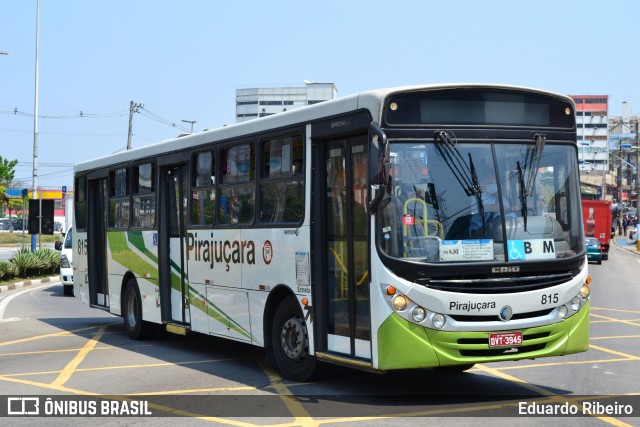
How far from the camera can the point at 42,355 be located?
1382 centimetres

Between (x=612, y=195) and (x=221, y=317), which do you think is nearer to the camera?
(x=221, y=317)

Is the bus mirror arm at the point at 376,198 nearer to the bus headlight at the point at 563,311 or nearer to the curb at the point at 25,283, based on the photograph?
the bus headlight at the point at 563,311

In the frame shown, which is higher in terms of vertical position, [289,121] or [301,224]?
[289,121]

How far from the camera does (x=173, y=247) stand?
1426 cm

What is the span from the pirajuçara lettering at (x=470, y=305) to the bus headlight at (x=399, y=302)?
417mm

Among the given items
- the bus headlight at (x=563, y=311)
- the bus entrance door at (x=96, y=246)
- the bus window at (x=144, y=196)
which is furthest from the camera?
the bus entrance door at (x=96, y=246)

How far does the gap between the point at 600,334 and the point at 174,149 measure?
7.40 metres

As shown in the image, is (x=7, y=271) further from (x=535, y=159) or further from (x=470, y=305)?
(x=470, y=305)

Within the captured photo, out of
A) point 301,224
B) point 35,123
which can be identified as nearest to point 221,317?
point 301,224

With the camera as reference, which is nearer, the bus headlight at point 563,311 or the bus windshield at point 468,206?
the bus windshield at point 468,206

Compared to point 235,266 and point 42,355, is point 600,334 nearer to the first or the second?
point 235,266

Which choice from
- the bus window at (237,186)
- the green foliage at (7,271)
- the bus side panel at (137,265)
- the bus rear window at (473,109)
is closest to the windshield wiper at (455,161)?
the bus rear window at (473,109)

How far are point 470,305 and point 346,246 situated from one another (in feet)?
4.89

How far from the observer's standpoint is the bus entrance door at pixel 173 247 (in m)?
13.9
